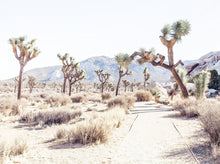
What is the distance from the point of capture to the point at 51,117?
9336 mm

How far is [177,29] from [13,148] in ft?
49.1

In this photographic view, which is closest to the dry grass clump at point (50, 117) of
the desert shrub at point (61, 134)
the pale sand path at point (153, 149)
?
the desert shrub at point (61, 134)

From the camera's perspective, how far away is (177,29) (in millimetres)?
15094

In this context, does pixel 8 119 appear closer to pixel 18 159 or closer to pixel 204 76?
pixel 18 159

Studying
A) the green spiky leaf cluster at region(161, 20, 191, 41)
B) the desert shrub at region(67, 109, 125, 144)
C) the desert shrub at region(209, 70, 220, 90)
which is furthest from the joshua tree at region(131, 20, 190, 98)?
the desert shrub at region(209, 70, 220, 90)

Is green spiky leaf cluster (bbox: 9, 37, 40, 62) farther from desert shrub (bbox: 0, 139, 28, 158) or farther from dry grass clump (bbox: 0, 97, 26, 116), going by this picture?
desert shrub (bbox: 0, 139, 28, 158)

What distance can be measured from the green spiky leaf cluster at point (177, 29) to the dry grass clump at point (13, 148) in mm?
14553

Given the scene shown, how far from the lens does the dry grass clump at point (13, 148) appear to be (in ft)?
12.6

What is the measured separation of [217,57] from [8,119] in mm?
42328

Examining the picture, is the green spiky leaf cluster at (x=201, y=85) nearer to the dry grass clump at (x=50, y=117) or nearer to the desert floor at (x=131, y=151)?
the desert floor at (x=131, y=151)

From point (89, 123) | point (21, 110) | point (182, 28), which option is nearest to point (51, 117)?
point (21, 110)

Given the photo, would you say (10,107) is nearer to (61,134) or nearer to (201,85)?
(61,134)

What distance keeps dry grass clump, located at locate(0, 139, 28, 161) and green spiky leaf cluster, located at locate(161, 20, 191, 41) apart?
14.6m

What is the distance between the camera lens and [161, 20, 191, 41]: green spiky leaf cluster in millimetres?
15094
